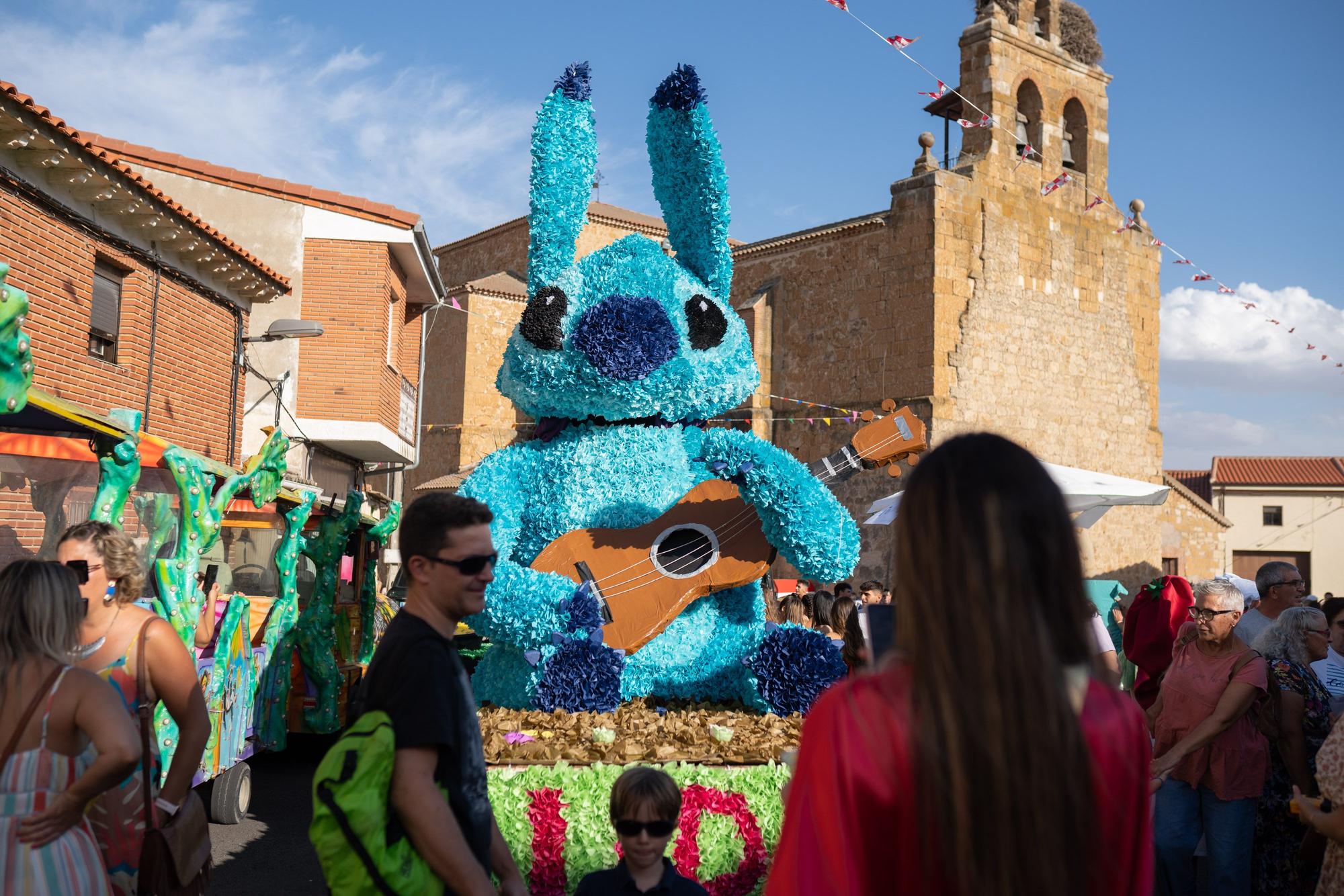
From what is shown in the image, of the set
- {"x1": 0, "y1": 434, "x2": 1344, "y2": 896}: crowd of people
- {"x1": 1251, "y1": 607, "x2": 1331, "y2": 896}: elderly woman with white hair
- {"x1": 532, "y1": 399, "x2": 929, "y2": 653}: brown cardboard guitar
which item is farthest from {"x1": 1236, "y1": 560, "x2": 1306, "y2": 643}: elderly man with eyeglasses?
{"x1": 532, "y1": 399, "x2": 929, "y2": 653}: brown cardboard guitar

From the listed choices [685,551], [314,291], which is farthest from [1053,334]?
[685,551]

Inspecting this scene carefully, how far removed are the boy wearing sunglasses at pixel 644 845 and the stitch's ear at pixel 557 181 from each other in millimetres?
2660

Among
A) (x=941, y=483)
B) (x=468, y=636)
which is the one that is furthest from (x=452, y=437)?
(x=941, y=483)

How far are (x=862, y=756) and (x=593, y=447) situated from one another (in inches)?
141

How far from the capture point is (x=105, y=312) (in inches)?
415

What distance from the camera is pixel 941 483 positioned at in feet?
4.47

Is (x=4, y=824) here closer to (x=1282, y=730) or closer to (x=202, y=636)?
(x=202, y=636)

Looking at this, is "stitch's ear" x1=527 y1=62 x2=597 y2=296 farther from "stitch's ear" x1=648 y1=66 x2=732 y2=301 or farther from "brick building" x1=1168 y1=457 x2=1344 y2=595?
"brick building" x1=1168 y1=457 x2=1344 y2=595

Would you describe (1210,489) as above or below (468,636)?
above

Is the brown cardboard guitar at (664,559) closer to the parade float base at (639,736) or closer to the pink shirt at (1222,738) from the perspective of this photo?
the parade float base at (639,736)

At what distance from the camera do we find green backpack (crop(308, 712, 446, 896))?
1.86 metres

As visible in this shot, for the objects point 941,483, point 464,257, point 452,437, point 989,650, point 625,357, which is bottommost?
point 989,650

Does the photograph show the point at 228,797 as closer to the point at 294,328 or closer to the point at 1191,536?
the point at 294,328

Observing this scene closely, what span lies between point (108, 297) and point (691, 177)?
784 centimetres
